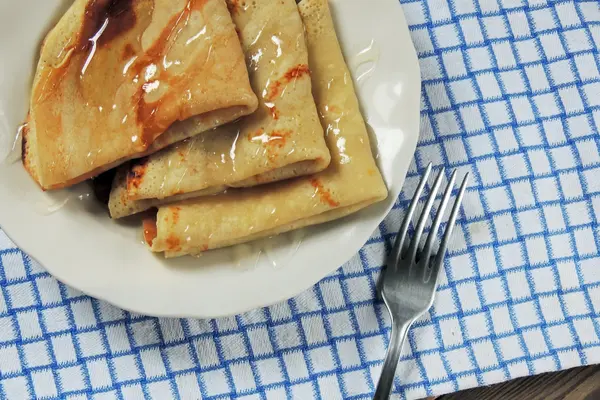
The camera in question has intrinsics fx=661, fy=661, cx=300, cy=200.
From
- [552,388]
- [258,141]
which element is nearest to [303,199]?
[258,141]

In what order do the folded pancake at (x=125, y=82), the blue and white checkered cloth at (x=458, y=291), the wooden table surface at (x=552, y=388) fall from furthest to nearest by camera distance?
the wooden table surface at (x=552, y=388) < the blue and white checkered cloth at (x=458, y=291) < the folded pancake at (x=125, y=82)

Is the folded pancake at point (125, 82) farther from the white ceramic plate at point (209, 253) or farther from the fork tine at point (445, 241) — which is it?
the fork tine at point (445, 241)

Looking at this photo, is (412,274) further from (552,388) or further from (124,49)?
(124,49)

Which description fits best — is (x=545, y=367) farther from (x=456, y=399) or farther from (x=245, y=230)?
(x=245, y=230)

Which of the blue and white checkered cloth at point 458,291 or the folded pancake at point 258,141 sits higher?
the folded pancake at point 258,141

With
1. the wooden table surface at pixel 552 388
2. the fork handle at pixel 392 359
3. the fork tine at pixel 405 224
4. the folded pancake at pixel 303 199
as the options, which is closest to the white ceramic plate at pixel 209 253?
the folded pancake at pixel 303 199

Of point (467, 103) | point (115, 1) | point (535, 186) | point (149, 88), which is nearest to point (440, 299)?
point (535, 186)
